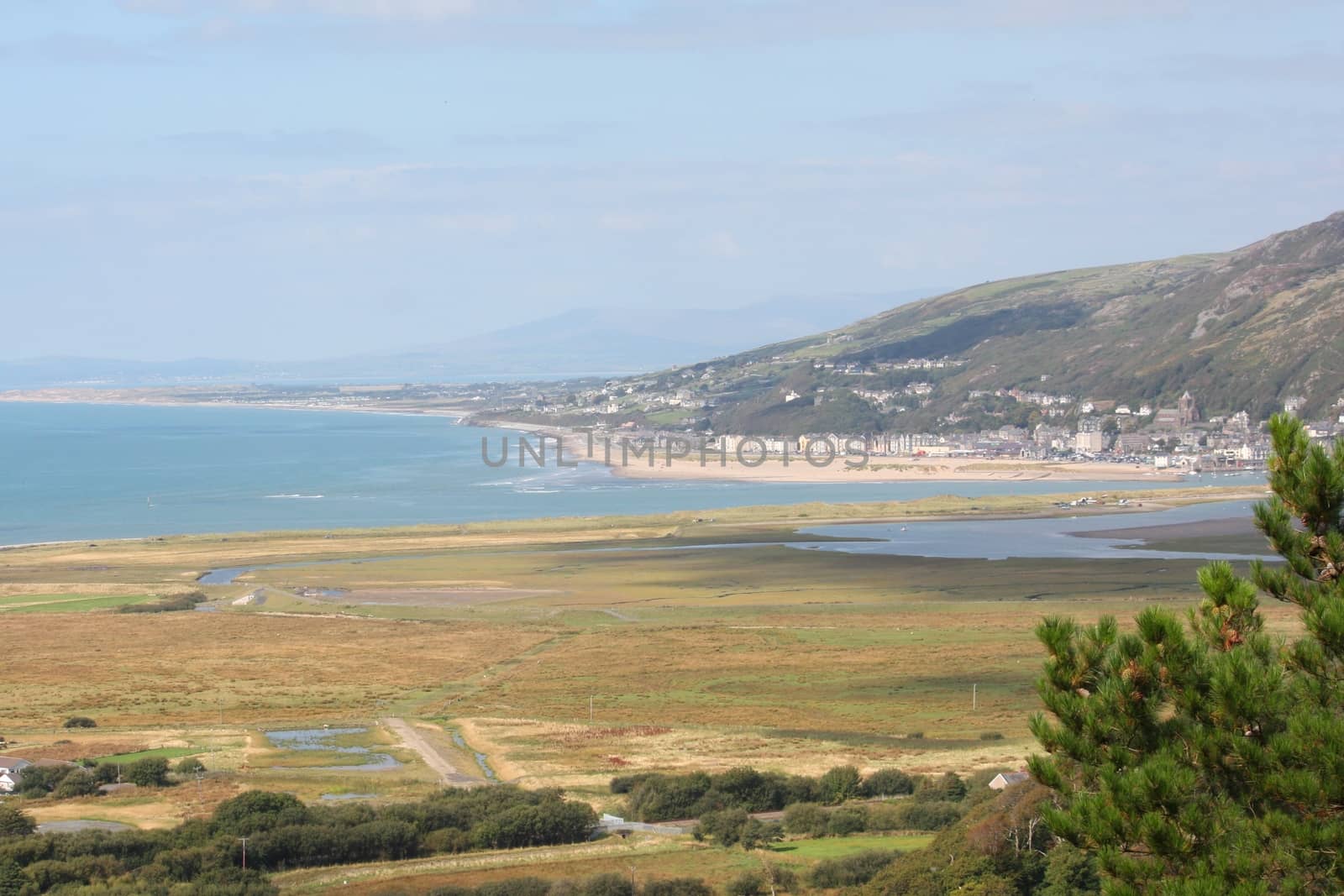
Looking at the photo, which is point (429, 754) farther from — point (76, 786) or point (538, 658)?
point (538, 658)

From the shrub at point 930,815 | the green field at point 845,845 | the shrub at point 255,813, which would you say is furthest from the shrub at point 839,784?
the shrub at point 255,813

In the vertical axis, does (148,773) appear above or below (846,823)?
above

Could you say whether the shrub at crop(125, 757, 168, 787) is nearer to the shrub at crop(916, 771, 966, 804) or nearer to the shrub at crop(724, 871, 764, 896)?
the shrub at crop(724, 871, 764, 896)

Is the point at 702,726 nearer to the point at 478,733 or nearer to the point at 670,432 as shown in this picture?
the point at 478,733

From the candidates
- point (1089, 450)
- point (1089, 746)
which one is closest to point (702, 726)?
point (1089, 746)

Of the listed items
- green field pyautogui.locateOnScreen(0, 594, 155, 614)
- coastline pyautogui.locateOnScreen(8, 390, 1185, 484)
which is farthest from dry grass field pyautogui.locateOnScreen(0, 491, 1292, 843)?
coastline pyautogui.locateOnScreen(8, 390, 1185, 484)

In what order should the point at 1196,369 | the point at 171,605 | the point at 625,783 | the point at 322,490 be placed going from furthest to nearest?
the point at 1196,369 < the point at 322,490 < the point at 171,605 < the point at 625,783

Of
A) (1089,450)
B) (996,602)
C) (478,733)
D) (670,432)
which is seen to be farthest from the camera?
(670,432)

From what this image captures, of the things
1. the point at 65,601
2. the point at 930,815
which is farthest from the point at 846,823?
the point at 65,601
